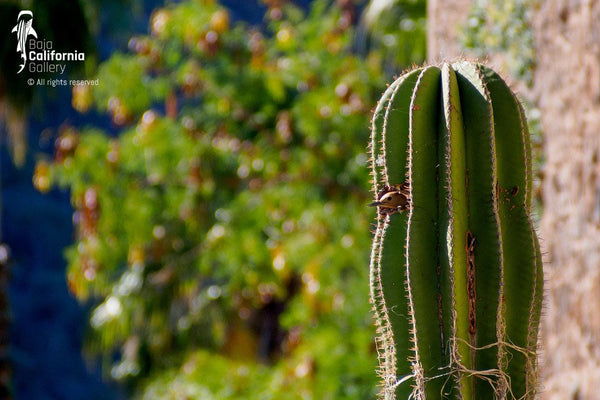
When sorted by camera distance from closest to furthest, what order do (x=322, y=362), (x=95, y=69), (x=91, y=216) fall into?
(x=322, y=362)
(x=91, y=216)
(x=95, y=69)

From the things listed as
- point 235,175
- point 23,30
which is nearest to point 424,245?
point 23,30

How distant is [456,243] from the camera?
131cm

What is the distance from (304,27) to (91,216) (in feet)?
7.04

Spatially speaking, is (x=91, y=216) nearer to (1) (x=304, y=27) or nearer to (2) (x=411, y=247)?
(1) (x=304, y=27)

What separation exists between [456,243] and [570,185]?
1460mm

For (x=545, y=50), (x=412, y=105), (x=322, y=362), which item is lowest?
(x=322, y=362)

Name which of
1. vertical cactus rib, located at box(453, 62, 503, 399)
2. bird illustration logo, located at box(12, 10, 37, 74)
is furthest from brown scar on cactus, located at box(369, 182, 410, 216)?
bird illustration logo, located at box(12, 10, 37, 74)

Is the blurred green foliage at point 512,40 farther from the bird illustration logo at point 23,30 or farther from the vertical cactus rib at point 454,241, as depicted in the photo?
the bird illustration logo at point 23,30

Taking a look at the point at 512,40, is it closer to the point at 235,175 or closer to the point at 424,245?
the point at 424,245

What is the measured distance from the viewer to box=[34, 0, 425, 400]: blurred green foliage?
212 inches

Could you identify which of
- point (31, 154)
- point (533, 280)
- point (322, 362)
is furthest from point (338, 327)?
point (31, 154)

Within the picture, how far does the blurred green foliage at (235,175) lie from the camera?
539 cm

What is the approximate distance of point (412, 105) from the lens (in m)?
1.38

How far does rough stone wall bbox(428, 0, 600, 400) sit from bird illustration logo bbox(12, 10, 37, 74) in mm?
3713
